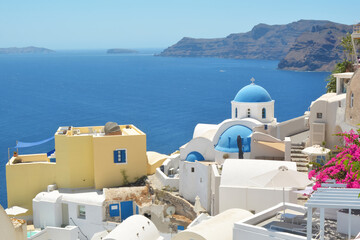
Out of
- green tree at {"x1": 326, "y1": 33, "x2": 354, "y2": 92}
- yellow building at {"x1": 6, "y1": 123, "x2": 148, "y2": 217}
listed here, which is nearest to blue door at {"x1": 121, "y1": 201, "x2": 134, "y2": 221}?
yellow building at {"x1": 6, "y1": 123, "x2": 148, "y2": 217}

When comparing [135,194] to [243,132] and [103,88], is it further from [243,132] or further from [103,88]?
[103,88]

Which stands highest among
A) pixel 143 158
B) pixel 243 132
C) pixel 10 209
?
pixel 243 132

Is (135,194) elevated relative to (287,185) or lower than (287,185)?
lower

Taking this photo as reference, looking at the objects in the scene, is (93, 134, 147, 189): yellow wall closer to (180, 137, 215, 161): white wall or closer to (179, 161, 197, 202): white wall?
(180, 137, 215, 161): white wall

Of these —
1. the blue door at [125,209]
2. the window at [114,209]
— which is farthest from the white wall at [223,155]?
the window at [114,209]

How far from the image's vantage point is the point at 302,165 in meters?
26.4

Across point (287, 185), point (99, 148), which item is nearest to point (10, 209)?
point (99, 148)

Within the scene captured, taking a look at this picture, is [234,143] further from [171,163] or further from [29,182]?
[29,182]

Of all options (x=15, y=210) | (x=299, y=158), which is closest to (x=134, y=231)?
(x=299, y=158)

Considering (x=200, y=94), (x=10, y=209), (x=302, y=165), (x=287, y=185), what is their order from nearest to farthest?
(x=287, y=185) → (x=302, y=165) → (x=10, y=209) → (x=200, y=94)

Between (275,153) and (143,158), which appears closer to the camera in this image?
(275,153)

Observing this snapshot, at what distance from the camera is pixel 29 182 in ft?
105

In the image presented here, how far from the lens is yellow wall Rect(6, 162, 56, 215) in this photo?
31750 mm

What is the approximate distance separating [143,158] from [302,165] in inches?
437
